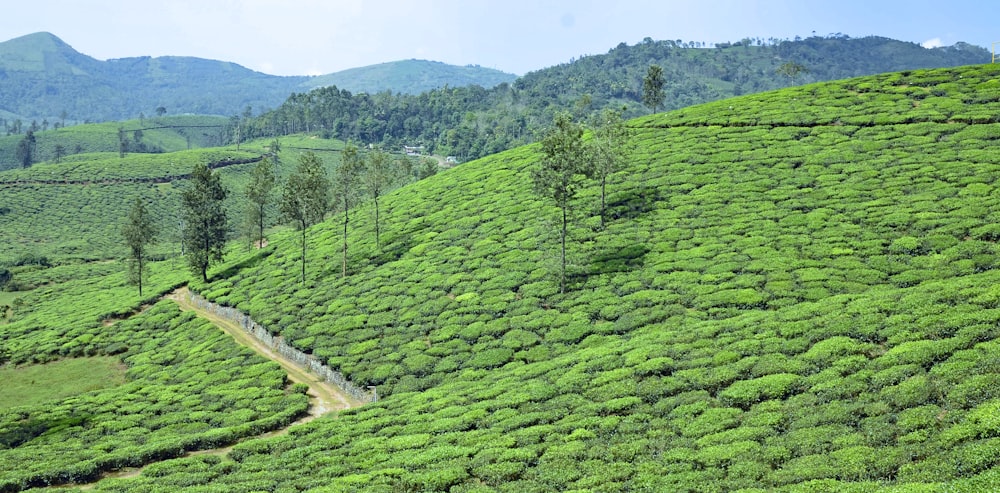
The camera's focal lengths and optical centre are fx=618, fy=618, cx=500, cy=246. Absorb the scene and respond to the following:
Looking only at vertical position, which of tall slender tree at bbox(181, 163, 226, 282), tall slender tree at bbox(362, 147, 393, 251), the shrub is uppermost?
tall slender tree at bbox(362, 147, 393, 251)

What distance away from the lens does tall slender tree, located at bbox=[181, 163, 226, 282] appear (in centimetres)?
8125

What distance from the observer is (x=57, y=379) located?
60281 millimetres

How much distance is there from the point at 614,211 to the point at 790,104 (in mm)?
39116

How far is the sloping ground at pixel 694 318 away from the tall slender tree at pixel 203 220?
447cm

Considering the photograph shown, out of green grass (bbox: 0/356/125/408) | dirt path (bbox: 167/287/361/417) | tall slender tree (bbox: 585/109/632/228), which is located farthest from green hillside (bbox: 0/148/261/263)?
tall slender tree (bbox: 585/109/632/228)

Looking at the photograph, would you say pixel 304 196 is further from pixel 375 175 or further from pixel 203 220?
pixel 203 220

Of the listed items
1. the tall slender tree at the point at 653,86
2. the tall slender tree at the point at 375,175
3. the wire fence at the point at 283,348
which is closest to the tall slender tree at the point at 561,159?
the wire fence at the point at 283,348

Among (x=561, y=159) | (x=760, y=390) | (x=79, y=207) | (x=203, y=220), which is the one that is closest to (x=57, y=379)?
(x=203, y=220)

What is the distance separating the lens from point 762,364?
31188mm

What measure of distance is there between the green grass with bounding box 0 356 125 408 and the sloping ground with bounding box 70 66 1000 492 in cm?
1393

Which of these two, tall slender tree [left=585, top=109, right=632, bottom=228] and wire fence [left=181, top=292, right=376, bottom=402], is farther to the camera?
tall slender tree [left=585, top=109, right=632, bottom=228]

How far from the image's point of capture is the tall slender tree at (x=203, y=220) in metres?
81.2

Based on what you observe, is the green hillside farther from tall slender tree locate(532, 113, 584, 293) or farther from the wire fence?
tall slender tree locate(532, 113, 584, 293)

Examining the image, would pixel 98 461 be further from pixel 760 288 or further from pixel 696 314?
pixel 760 288
